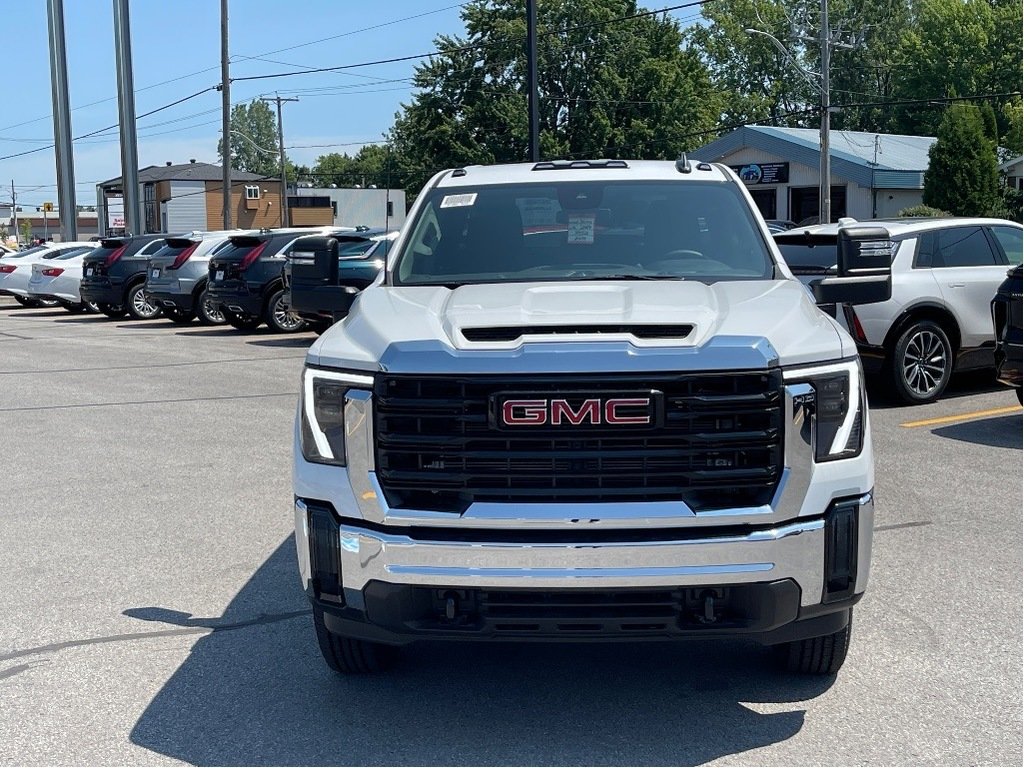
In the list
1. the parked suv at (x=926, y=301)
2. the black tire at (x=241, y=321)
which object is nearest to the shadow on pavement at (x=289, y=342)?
the black tire at (x=241, y=321)

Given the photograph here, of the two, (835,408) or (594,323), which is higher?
(594,323)

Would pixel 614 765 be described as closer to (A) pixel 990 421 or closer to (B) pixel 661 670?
(B) pixel 661 670

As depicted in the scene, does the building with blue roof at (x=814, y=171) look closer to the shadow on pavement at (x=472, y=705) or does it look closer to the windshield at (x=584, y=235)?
the windshield at (x=584, y=235)

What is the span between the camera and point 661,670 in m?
4.77

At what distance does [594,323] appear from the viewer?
13.4 ft

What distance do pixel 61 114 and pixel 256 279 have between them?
2651 centimetres

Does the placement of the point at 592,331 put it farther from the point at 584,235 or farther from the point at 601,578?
the point at 584,235

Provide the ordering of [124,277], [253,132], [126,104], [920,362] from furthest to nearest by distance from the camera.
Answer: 1. [253,132]
2. [126,104]
3. [124,277]
4. [920,362]

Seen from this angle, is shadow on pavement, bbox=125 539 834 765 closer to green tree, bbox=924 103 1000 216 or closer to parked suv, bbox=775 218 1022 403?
parked suv, bbox=775 218 1022 403

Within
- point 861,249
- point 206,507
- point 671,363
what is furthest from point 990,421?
point 671,363

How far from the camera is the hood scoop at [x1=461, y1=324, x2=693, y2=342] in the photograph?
160 inches

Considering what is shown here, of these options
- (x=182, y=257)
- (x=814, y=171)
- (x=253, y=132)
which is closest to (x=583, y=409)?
(x=182, y=257)

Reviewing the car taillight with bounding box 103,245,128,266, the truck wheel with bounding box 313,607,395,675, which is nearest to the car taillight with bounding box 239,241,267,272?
the car taillight with bounding box 103,245,128,266

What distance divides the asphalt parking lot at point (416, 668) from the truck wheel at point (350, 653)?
62 millimetres
